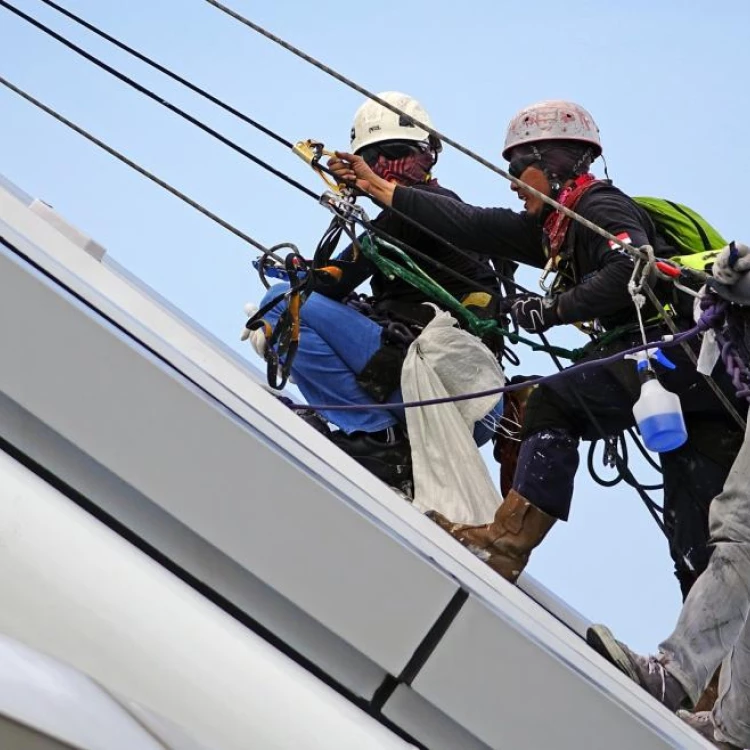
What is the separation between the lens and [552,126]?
170 inches

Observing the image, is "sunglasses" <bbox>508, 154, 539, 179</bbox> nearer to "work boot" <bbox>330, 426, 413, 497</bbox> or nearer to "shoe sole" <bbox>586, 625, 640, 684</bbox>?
"work boot" <bbox>330, 426, 413, 497</bbox>

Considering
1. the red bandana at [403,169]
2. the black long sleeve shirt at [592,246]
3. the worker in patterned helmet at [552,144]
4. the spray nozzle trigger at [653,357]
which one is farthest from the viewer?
the red bandana at [403,169]

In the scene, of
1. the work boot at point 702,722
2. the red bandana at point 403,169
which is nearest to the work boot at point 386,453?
the red bandana at point 403,169

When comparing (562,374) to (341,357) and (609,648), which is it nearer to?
(609,648)

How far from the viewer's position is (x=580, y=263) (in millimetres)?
4117

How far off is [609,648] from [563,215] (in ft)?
5.04

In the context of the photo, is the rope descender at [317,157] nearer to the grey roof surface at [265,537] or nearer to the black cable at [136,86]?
the black cable at [136,86]

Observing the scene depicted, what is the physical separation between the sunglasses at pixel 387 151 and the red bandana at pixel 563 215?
974 mm

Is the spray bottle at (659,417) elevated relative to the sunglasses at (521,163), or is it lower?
lower

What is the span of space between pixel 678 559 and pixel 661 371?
0.49 metres

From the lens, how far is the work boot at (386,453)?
4.85 metres

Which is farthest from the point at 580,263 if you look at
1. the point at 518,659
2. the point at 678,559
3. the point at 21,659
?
the point at 21,659

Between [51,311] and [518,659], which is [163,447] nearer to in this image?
[51,311]

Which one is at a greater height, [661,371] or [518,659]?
[661,371]
